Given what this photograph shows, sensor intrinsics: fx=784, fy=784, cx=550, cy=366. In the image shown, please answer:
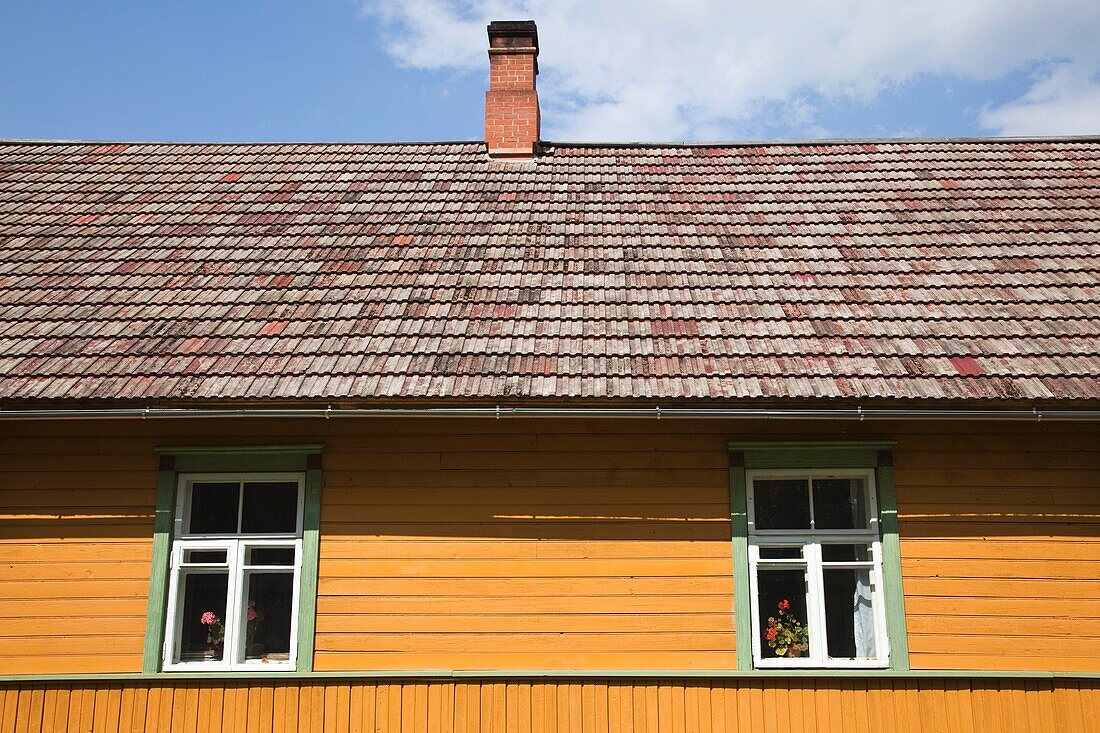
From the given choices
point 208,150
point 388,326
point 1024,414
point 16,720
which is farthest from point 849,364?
point 208,150

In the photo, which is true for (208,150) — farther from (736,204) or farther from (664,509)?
(664,509)

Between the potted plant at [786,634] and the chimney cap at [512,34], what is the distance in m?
7.56

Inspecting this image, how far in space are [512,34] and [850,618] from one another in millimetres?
7978

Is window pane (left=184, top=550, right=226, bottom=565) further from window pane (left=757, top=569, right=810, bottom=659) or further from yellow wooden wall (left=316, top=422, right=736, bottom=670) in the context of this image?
window pane (left=757, top=569, right=810, bottom=659)

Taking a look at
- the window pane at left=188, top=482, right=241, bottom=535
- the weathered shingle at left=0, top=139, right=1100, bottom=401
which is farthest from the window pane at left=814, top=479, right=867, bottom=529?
the window pane at left=188, top=482, right=241, bottom=535

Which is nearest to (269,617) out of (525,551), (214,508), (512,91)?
(214,508)

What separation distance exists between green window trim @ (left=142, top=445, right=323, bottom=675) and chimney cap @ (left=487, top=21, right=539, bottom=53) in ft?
20.9

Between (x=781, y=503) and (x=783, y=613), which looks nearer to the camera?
(x=783, y=613)

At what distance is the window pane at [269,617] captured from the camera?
5977 millimetres

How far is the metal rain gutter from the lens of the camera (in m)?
5.68

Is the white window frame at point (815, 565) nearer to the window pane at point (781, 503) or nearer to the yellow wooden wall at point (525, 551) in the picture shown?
the window pane at point (781, 503)

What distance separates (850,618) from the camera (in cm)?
591

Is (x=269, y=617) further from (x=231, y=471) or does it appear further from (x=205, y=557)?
(x=231, y=471)

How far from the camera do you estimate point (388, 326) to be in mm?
6512
